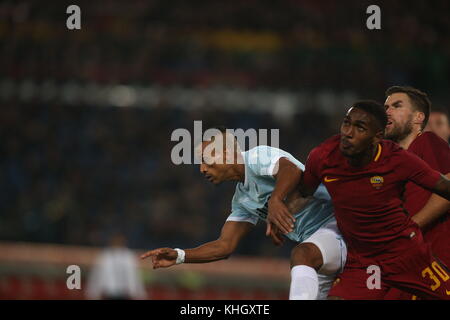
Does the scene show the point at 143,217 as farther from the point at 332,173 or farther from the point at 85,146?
the point at 332,173

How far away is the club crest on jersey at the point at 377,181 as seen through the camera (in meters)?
4.19

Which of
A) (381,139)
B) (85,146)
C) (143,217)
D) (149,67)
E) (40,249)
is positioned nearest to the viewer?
(381,139)

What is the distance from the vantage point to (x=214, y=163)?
15.3 ft

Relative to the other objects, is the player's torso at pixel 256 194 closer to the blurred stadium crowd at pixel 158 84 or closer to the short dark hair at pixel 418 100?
the short dark hair at pixel 418 100

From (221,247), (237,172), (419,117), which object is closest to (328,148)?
(237,172)

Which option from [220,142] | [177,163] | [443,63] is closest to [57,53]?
[177,163]

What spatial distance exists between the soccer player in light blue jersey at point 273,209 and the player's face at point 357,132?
0.38 metres

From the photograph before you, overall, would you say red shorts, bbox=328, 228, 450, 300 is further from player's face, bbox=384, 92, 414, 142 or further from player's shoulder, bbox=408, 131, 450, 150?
player's face, bbox=384, 92, 414, 142

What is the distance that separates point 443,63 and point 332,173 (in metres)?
10.1

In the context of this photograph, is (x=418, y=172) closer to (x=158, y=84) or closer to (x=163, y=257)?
(x=163, y=257)

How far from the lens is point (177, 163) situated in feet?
44.3

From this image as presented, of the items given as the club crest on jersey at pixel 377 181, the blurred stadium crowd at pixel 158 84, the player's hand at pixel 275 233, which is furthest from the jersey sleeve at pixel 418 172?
the blurred stadium crowd at pixel 158 84

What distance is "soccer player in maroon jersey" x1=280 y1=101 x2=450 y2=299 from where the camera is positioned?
4160mm

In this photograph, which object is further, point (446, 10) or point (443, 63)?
point (443, 63)
